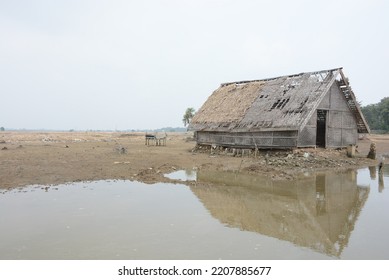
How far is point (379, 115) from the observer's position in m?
55.9

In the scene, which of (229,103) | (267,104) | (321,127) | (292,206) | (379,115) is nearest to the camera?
(292,206)

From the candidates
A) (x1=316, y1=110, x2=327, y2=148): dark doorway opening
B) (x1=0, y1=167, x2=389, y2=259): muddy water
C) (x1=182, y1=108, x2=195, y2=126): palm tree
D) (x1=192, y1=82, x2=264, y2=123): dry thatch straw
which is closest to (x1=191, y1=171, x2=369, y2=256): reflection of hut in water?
(x1=0, y1=167, x2=389, y2=259): muddy water

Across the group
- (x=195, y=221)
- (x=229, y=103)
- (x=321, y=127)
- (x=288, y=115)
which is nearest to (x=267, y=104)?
(x=288, y=115)

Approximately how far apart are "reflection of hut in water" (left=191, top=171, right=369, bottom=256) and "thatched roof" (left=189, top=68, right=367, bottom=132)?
5.85m

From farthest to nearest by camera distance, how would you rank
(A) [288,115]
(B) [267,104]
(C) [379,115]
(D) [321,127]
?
(C) [379,115]
(D) [321,127]
(B) [267,104]
(A) [288,115]

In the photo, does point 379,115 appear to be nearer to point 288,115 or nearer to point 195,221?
point 288,115

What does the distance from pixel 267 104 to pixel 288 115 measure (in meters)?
2.48

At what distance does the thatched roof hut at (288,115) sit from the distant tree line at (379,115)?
3408cm

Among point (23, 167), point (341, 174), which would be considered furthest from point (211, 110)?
point (23, 167)

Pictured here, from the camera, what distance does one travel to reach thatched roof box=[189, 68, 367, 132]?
59.8 feet

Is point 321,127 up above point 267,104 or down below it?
below

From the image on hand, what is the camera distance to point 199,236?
640 cm

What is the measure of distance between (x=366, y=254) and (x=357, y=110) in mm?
17876
